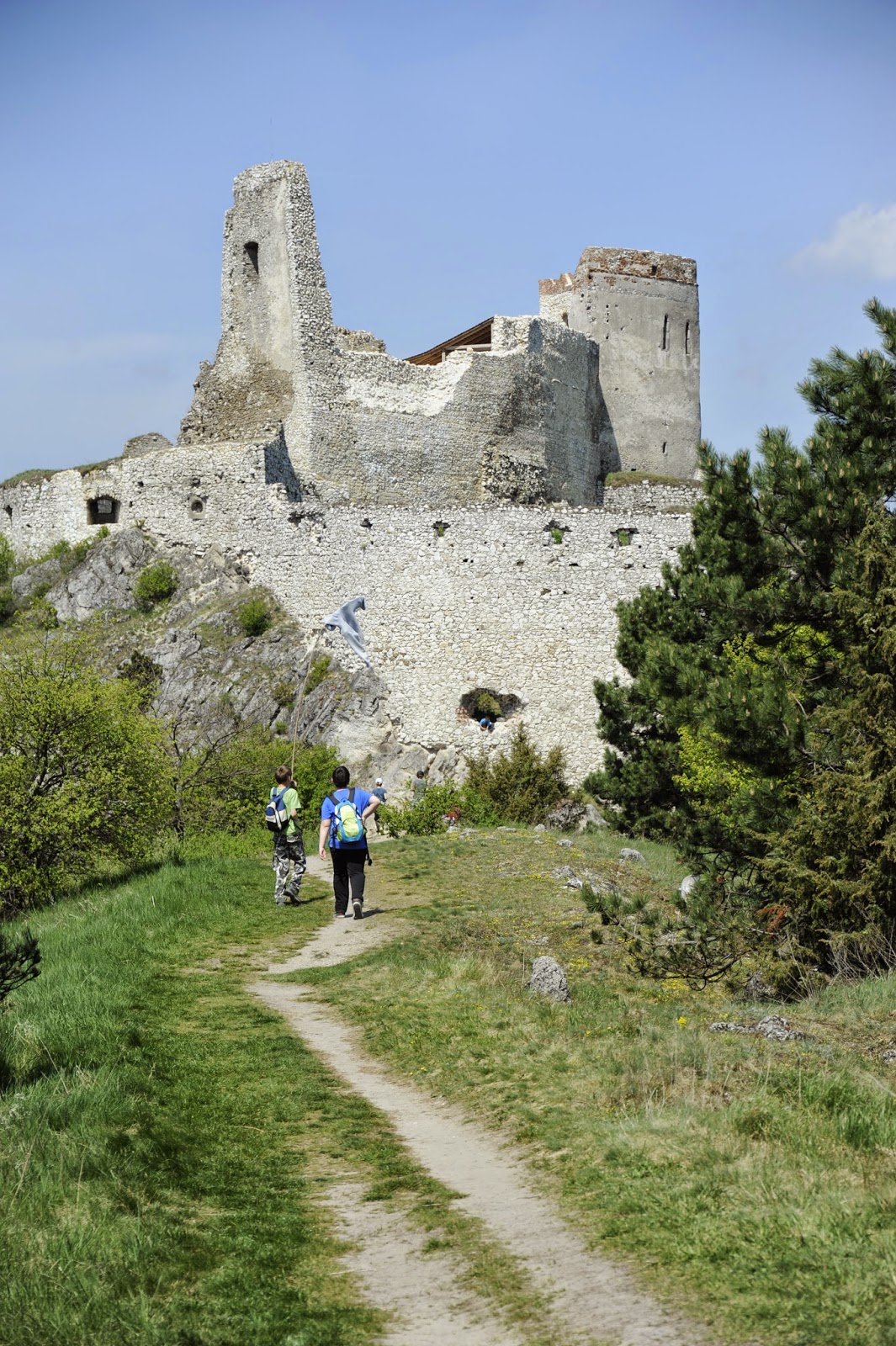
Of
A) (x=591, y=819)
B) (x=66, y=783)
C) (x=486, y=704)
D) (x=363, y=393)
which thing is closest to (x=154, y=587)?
(x=363, y=393)

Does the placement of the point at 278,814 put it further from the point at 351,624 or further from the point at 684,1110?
the point at 351,624

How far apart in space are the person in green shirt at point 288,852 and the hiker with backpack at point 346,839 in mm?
592

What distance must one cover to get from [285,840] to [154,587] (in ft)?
67.5

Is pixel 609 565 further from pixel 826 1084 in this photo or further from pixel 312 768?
pixel 826 1084

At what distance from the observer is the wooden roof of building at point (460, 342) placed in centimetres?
4578

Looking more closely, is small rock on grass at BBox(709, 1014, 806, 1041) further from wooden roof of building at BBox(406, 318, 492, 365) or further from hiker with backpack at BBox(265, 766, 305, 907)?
wooden roof of building at BBox(406, 318, 492, 365)

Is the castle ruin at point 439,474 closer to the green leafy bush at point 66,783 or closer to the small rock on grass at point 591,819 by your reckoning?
the small rock on grass at point 591,819

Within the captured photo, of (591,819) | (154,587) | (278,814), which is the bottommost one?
(591,819)

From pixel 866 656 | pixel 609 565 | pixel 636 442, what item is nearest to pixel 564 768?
pixel 609 565

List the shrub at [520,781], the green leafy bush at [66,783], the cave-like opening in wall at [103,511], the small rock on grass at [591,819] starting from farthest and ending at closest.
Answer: the cave-like opening in wall at [103,511] < the shrub at [520,781] < the small rock on grass at [591,819] < the green leafy bush at [66,783]

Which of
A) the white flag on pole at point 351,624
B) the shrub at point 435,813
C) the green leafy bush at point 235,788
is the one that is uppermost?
the white flag on pole at point 351,624

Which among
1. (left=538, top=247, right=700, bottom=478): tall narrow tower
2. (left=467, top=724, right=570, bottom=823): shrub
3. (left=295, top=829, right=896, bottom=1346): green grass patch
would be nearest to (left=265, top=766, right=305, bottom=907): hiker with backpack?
(left=295, top=829, right=896, bottom=1346): green grass patch

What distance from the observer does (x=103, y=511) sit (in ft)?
131

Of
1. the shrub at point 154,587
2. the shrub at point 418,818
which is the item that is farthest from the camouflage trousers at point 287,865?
the shrub at point 154,587
